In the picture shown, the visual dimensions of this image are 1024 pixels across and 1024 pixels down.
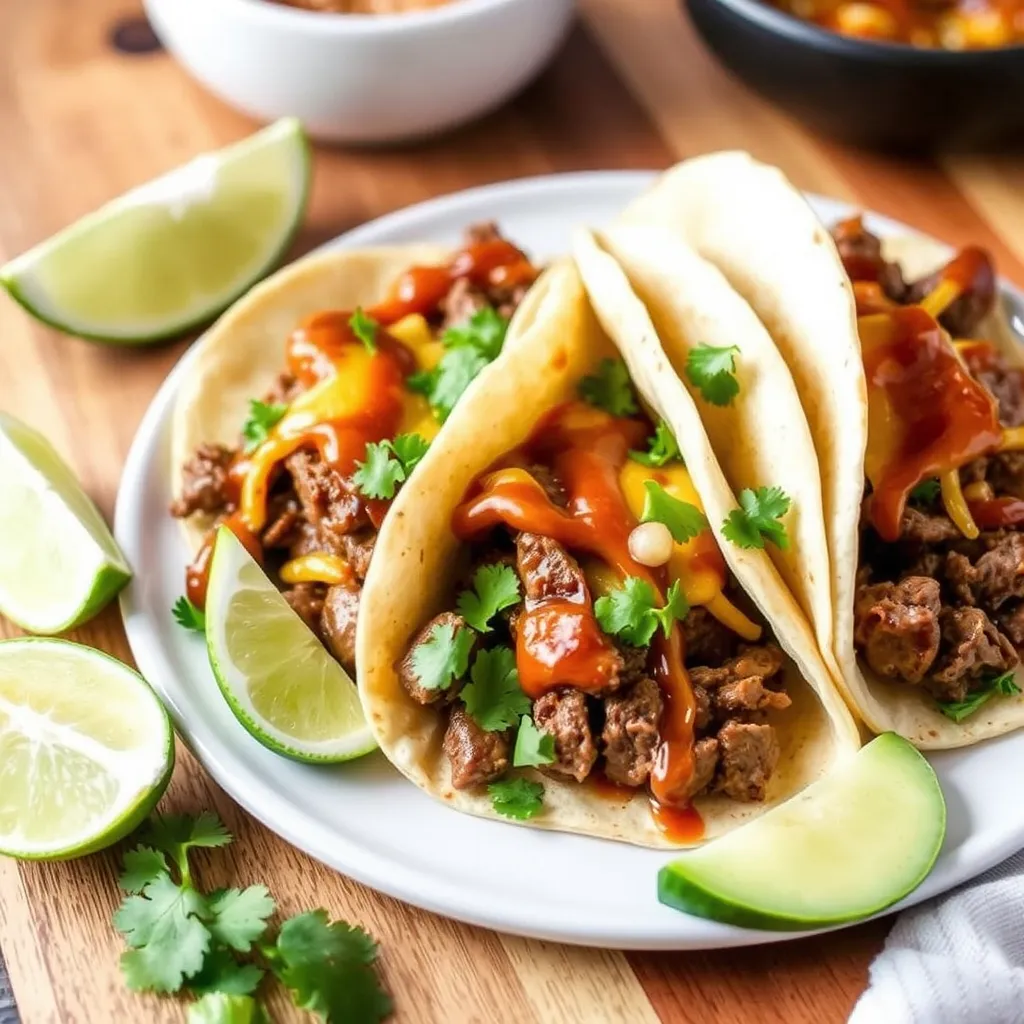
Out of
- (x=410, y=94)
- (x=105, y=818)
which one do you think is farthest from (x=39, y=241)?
(x=105, y=818)

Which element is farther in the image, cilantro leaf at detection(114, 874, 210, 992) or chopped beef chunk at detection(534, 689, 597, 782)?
chopped beef chunk at detection(534, 689, 597, 782)

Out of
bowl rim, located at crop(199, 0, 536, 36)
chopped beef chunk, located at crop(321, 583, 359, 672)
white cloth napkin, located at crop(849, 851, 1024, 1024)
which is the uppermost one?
bowl rim, located at crop(199, 0, 536, 36)

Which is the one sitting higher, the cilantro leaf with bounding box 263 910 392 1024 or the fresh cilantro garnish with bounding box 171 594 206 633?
the fresh cilantro garnish with bounding box 171 594 206 633

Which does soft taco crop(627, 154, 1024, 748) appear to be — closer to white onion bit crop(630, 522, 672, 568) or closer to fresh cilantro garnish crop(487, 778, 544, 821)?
white onion bit crop(630, 522, 672, 568)

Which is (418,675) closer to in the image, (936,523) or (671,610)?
(671,610)

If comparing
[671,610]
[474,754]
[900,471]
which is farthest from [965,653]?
[474,754]

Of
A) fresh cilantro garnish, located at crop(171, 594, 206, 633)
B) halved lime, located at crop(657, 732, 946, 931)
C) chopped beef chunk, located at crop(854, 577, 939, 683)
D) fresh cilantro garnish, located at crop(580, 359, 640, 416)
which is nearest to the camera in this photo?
halved lime, located at crop(657, 732, 946, 931)

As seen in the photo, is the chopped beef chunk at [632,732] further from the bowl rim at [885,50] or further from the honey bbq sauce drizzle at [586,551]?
the bowl rim at [885,50]

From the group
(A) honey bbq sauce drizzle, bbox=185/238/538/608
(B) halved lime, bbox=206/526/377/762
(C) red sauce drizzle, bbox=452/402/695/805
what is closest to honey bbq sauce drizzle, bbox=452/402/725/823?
(C) red sauce drizzle, bbox=452/402/695/805
